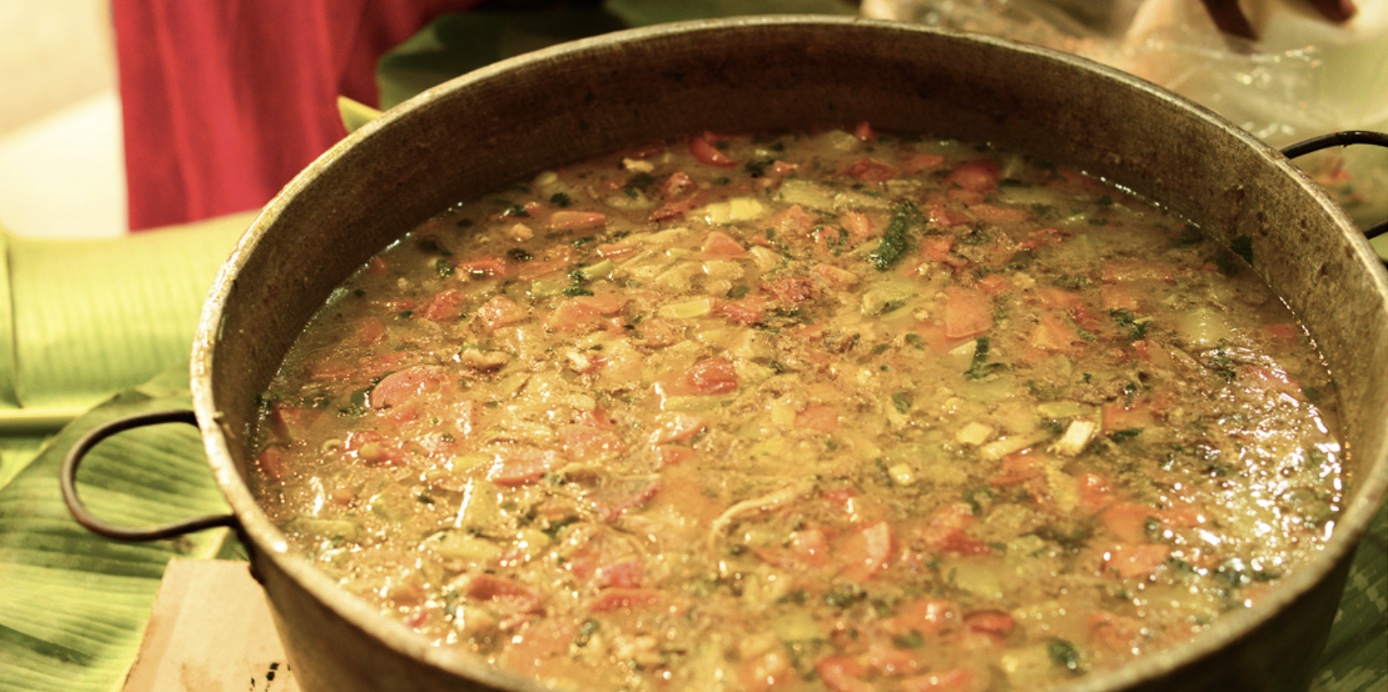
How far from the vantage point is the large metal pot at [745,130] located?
1588mm

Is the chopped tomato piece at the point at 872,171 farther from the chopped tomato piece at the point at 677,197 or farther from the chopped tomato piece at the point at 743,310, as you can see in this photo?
the chopped tomato piece at the point at 743,310

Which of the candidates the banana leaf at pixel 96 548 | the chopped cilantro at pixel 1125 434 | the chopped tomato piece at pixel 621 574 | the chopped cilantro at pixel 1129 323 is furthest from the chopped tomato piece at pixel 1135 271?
the banana leaf at pixel 96 548

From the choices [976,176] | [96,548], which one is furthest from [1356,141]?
[96,548]

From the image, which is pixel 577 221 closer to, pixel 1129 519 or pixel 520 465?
pixel 520 465

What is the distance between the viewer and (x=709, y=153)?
118 inches

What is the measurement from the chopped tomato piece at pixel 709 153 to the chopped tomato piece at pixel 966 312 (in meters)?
0.77

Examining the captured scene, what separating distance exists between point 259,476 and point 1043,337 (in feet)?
5.22

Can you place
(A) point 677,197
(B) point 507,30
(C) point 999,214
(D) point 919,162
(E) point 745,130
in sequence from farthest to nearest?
(B) point 507,30
(E) point 745,130
(D) point 919,162
(A) point 677,197
(C) point 999,214

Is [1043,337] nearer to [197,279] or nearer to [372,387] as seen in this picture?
[372,387]

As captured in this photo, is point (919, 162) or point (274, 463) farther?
point (919, 162)

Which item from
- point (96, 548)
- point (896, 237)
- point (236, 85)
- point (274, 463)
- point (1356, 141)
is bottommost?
point (96, 548)

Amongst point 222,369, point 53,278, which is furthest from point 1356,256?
point 53,278

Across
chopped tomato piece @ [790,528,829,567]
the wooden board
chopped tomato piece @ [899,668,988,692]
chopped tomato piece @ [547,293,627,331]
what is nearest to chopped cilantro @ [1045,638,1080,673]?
chopped tomato piece @ [899,668,988,692]

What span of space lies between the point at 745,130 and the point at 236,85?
199 centimetres
